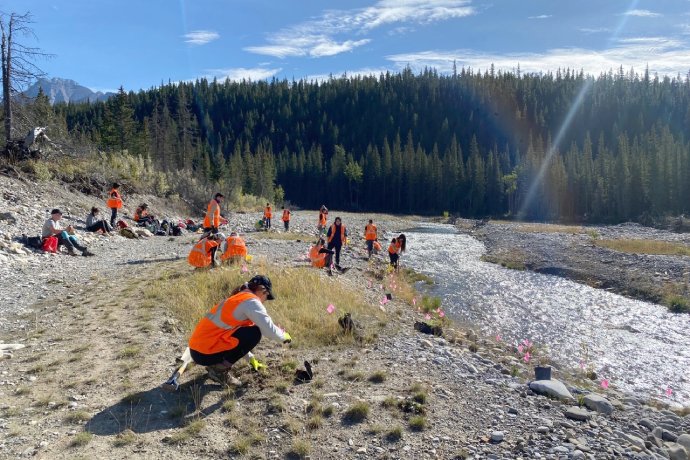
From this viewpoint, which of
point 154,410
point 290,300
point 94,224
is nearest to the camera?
point 154,410

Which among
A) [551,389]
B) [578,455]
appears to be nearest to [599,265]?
[551,389]

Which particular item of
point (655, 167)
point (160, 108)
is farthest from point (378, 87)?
point (655, 167)

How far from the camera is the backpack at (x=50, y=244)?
17.0m

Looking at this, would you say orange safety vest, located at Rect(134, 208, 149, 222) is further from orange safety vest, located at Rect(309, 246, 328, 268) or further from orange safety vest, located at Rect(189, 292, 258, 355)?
orange safety vest, located at Rect(189, 292, 258, 355)

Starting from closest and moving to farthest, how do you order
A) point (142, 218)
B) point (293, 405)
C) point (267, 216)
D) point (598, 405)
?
point (293, 405) < point (598, 405) < point (142, 218) < point (267, 216)

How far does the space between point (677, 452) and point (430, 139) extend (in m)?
150

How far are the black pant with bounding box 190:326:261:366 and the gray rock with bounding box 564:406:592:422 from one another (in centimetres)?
486

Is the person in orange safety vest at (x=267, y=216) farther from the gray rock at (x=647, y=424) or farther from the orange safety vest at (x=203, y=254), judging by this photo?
the gray rock at (x=647, y=424)

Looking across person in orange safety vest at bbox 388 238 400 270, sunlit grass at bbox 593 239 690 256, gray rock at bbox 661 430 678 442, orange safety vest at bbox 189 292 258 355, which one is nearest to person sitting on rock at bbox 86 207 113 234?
person in orange safety vest at bbox 388 238 400 270

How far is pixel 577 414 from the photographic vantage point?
7438 mm

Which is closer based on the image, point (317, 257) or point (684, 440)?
point (684, 440)

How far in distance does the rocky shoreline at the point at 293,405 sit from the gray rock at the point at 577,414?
18 mm

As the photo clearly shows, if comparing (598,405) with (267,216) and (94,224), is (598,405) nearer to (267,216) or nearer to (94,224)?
(94,224)

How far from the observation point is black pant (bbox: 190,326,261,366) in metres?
7.04
